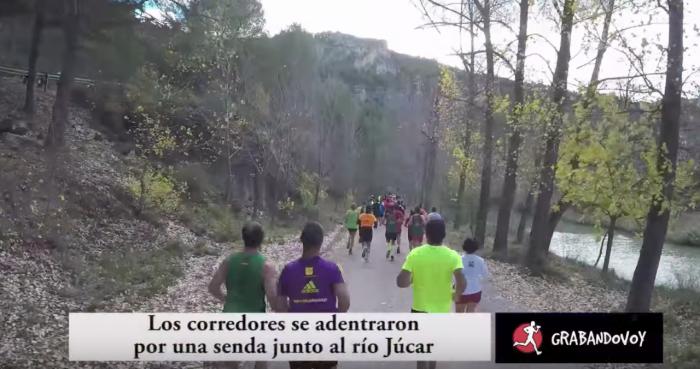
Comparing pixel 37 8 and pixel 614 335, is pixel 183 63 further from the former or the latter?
pixel 614 335

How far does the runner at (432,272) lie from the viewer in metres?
4.05

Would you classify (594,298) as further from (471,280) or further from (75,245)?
(75,245)

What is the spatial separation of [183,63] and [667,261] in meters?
12.5

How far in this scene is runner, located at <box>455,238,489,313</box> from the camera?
525 cm

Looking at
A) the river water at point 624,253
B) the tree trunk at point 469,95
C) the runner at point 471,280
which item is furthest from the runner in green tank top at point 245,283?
the tree trunk at point 469,95

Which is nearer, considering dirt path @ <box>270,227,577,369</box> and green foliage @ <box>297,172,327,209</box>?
dirt path @ <box>270,227,577,369</box>

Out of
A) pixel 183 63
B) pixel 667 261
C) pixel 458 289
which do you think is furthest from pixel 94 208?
pixel 667 261

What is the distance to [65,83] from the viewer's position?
7309mm

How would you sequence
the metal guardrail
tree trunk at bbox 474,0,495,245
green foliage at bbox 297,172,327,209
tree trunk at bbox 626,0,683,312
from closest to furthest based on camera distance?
tree trunk at bbox 626,0,683,312 < the metal guardrail < tree trunk at bbox 474,0,495,245 < green foliage at bbox 297,172,327,209

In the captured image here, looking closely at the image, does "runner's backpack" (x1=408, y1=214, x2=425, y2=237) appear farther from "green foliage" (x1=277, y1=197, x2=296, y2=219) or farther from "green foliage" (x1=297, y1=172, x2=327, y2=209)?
"green foliage" (x1=297, y1=172, x2=327, y2=209)

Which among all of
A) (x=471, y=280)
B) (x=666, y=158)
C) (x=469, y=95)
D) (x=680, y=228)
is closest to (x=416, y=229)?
(x=680, y=228)

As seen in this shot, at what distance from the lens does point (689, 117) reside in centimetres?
637
